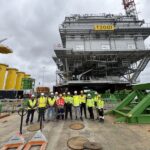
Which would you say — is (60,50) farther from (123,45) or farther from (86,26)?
(123,45)

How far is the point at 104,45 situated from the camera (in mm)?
37344

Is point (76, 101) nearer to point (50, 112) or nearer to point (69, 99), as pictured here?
point (69, 99)

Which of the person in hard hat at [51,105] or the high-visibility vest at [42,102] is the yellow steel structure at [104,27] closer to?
the person in hard hat at [51,105]

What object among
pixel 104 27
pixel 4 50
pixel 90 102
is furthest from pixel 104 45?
pixel 90 102

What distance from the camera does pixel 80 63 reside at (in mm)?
38531

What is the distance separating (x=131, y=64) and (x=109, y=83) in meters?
10.4

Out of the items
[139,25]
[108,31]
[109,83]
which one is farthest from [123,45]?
[109,83]

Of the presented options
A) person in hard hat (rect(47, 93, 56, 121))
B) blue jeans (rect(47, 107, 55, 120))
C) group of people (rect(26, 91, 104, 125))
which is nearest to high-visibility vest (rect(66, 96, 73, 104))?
group of people (rect(26, 91, 104, 125))

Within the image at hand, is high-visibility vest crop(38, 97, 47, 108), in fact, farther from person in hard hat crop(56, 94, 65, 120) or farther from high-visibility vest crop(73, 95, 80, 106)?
high-visibility vest crop(73, 95, 80, 106)

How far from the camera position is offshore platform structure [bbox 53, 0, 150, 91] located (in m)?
35.7

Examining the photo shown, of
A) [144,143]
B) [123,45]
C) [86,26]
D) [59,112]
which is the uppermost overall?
[86,26]

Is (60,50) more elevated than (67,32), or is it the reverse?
(67,32)

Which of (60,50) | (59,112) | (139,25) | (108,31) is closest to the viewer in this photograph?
(59,112)

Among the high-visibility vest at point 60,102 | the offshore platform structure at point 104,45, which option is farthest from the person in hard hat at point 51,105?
the offshore platform structure at point 104,45
